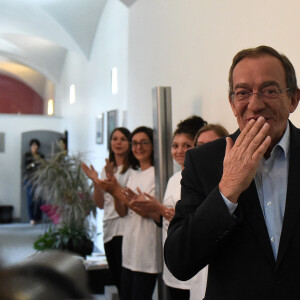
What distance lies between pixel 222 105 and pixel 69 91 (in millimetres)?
10641

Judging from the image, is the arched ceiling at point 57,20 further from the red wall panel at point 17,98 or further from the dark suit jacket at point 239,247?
the dark suit jacket at point 239,247

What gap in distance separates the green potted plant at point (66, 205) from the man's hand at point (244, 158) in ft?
21.3

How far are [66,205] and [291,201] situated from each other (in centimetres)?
725

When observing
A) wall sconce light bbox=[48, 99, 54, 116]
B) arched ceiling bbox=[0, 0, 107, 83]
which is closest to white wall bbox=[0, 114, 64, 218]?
arched ceiling bbox=[0, 0, 107, 83]

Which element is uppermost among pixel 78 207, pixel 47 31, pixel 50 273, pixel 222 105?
pixel 47 31

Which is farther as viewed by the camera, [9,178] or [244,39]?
[9,178]

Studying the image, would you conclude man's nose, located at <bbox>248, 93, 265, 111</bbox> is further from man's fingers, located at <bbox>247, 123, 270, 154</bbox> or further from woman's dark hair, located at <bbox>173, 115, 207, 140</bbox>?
woman's dark hair, located at <bbox>173, 115, 207, 140</bbox>

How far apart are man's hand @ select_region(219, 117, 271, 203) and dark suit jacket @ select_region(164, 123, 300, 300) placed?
4 centimetres

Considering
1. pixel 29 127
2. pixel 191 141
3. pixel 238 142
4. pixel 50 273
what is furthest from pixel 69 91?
pixel 50 273

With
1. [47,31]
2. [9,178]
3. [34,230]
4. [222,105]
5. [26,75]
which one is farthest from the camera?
[26,75]

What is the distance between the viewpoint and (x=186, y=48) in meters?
4.32

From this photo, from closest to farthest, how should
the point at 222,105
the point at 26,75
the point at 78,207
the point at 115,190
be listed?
the point at 222,105, the point at 115,190, the point at 78,207, the point at 26,75

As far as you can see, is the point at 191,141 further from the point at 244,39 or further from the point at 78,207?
the point at 78,207

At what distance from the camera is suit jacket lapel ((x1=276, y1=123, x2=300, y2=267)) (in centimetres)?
133
